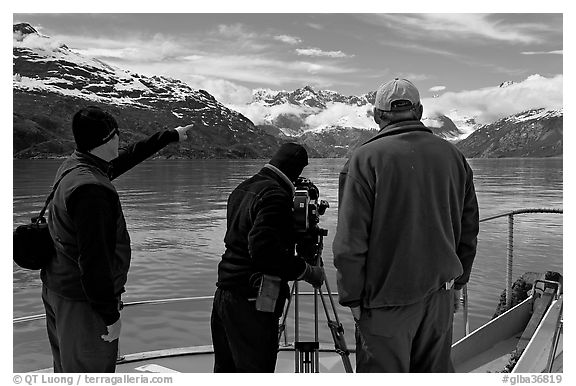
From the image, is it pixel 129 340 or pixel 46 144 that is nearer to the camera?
pixel 129 340

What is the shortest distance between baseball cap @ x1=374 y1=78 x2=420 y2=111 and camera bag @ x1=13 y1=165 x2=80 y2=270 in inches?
65.6

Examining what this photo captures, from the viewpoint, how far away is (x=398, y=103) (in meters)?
2.59

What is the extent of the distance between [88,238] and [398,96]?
1.55 metres

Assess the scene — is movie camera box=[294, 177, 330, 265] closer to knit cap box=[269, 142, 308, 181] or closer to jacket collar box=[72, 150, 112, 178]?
knit cap box=[269, 142, 308, 181]

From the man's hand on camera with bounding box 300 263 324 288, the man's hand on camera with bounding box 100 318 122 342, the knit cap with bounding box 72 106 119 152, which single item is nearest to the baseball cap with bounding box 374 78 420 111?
the man's hand on camera with bounding box 300 263 324 288

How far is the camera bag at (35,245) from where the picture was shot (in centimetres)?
265

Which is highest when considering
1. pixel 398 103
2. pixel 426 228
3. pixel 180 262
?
pixel 398 103

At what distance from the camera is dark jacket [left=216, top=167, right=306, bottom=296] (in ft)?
8.83

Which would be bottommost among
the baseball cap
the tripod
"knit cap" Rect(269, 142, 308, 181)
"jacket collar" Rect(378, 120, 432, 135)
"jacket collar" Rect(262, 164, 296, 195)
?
the tripod
